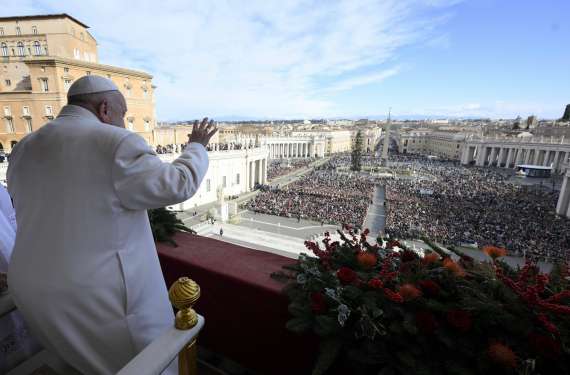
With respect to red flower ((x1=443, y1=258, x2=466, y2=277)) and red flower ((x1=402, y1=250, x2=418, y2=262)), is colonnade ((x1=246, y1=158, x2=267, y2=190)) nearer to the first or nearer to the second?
red flower ((x1=402, y1=250, x2=418, y2=262))

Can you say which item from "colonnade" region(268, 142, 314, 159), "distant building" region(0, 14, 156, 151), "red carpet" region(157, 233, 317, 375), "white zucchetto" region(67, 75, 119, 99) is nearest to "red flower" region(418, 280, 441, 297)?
"red carpet" region(157, 233, 317, 375)

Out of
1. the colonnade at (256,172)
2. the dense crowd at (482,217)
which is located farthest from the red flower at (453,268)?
the colonnade at (256,172)

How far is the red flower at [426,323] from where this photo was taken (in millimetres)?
1322

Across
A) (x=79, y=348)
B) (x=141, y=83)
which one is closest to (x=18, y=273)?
(x=79, y=348)

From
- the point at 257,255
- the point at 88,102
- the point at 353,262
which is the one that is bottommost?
the point at 257,255

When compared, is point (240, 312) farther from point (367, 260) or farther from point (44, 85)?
point (44, 85)

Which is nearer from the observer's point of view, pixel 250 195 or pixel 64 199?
pixel 64 199

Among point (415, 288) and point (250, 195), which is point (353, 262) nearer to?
point (415, 288)

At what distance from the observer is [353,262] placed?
187 cm

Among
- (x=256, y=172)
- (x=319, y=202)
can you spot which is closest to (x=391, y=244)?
(x=319, y=202)

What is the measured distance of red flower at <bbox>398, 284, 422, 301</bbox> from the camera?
140 centimetres

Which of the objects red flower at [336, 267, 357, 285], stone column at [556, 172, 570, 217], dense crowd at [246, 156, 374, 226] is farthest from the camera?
stone column at [556, 172, 570, 217]

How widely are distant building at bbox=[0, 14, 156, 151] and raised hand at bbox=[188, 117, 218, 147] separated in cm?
1881

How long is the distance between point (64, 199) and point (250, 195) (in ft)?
91.1
